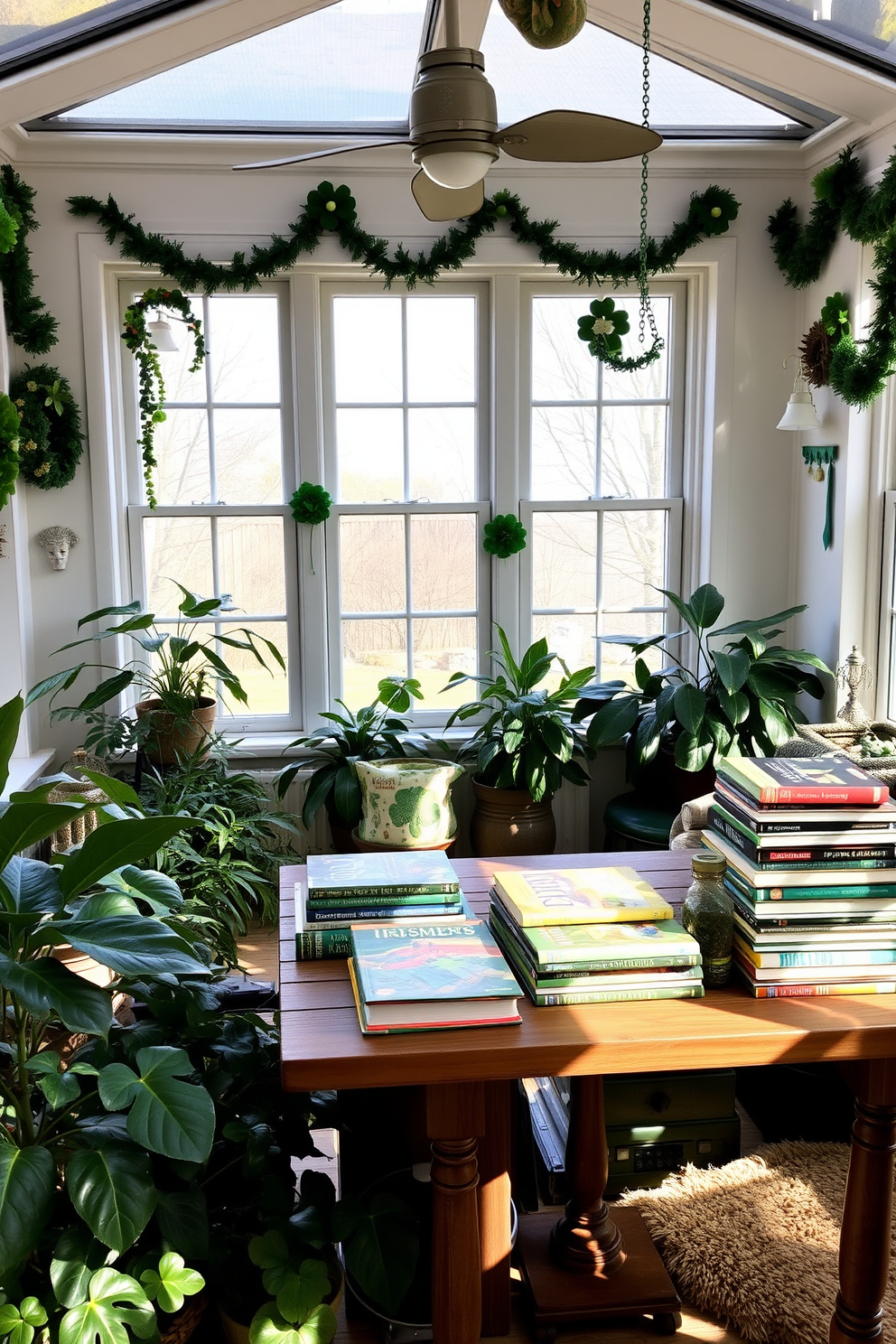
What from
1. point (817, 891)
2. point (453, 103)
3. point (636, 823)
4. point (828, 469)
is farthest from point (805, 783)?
point (828, 469)

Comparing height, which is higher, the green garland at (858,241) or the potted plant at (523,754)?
the green garland at (858,241)

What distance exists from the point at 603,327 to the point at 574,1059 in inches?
146

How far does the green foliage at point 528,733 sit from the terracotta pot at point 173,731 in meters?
0.95

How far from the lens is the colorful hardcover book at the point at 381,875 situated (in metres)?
2.04

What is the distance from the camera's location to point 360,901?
2.04 m

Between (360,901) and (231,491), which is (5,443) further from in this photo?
(360,901)

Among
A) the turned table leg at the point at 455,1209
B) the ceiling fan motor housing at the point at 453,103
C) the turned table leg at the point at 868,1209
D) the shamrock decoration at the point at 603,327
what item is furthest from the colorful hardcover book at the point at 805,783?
the shamrock decoration at the point at 603,327

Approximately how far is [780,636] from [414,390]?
1852 millimetres

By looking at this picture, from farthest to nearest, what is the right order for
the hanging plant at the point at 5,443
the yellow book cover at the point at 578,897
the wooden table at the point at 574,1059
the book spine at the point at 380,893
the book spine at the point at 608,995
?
the hanging plant at the point at 5,443
the book spine at the point at 380,893
the yellow book cover at the point at 578,897
the book spine at the point at 608,995
the wooden table at the point at 574,1059

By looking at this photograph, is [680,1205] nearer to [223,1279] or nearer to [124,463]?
[223,1279]

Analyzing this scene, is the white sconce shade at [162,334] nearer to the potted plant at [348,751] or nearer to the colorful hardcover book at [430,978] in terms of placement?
the potted plant at [348,751]

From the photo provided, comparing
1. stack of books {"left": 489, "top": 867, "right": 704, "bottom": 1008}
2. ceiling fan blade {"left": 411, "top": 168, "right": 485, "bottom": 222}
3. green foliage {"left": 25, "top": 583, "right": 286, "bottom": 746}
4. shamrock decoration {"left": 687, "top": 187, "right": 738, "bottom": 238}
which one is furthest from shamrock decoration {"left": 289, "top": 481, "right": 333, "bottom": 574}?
stack of books {"left": 489, "top": 867, "right": 704, "bottom": 1008}

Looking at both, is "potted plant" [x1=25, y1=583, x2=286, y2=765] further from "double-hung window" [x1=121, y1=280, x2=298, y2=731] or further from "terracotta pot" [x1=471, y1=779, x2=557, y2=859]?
"terracotta pot" [x1=471, y1=779, x2=557, y2=859]

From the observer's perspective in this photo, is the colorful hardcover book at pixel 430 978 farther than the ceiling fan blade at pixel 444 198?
No
